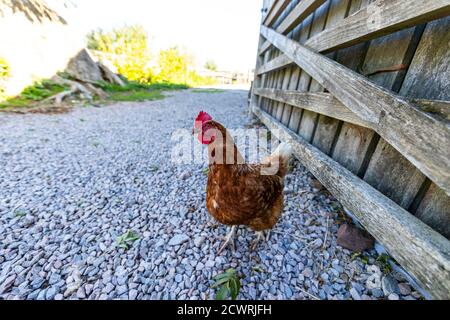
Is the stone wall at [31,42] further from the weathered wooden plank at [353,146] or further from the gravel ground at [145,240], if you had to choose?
the weathered wooden plank at [353,146]

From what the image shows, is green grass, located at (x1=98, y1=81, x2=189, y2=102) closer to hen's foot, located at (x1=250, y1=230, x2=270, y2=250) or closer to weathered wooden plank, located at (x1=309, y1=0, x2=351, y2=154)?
weathered wooden plank, located at (x1=309, y1=0, x2=351, y2=154)

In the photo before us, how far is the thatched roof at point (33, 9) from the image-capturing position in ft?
18.2

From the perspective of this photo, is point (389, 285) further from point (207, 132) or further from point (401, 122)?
point (207, 132)

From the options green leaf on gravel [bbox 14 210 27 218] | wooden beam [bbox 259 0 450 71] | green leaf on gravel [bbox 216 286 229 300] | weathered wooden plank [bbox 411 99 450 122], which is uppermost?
wooden beam [bbox 259 0 450 71]

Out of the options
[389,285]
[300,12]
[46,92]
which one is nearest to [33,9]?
[46,92]

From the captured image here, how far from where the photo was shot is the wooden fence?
806 mm

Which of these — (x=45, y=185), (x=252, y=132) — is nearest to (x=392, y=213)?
(x=252, y=132)

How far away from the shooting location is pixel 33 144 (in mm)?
3146

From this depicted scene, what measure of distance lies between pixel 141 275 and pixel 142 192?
103cm

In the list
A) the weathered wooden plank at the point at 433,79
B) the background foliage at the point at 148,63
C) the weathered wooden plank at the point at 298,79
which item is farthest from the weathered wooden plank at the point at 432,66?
the background foliage at the point at 148,63

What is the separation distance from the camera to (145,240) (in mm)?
1561

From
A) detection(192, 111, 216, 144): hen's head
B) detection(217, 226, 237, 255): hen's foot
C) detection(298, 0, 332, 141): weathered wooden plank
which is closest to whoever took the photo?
detection(192, 111, 216, 144): hen's head

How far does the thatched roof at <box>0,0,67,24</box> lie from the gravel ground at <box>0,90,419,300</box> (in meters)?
5.94

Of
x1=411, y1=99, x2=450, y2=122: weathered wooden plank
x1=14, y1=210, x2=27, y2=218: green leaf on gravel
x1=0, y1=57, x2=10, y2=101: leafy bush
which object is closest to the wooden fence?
x1=411, y1=99, x2=450, y2=122: weathered wooden plank
